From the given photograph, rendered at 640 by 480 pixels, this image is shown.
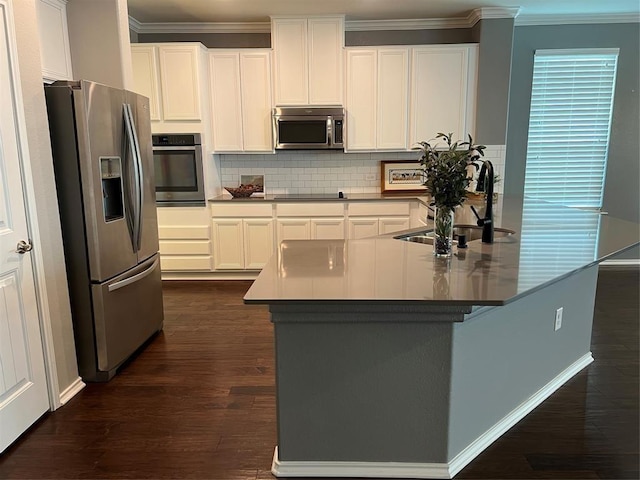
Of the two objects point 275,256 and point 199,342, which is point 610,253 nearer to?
point 275,256

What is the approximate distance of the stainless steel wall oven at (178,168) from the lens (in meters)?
4.67

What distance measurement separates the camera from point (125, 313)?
9.78 ft

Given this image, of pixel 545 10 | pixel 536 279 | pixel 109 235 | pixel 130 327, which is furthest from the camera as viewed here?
pixel 545 10

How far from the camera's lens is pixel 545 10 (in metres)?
4.58

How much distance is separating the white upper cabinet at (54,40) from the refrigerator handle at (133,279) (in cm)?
131

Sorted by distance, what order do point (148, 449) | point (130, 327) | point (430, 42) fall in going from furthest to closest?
point (430, 42) → point (130, 327) → point (148, 449)

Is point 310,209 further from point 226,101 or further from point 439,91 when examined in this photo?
point 439,91

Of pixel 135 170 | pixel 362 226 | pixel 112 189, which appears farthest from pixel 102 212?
pixel 362 226

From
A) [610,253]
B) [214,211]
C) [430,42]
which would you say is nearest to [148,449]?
[610,253]

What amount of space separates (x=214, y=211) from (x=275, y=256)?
9.16ft

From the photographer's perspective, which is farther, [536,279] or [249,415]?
[249,415]

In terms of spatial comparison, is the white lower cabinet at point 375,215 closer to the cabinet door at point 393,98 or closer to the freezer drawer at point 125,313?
the cabinet door at point 393,98

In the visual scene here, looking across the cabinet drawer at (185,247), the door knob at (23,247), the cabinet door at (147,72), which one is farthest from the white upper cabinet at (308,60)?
the door knob at (23,247)

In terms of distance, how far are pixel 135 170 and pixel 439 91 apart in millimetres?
3244
